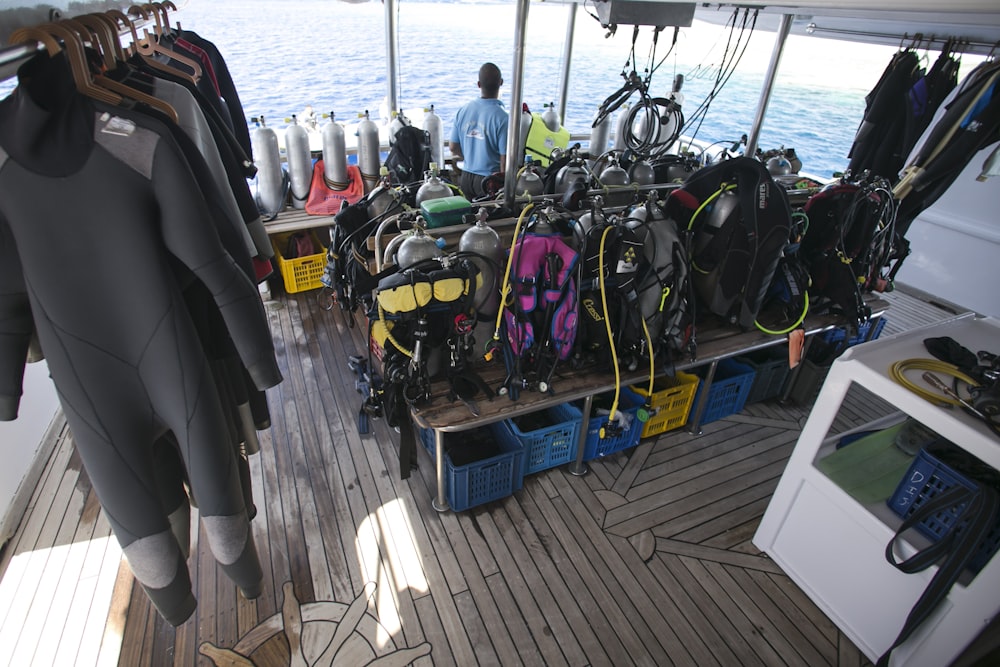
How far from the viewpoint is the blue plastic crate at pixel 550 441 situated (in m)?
2.63

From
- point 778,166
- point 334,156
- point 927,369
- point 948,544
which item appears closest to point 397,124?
point 334,156

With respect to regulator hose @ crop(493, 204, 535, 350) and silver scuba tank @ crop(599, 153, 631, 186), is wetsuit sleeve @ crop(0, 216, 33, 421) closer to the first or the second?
regulator hose @ crop(493, 204, 535, 350)

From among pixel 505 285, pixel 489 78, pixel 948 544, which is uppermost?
pixel 489 78

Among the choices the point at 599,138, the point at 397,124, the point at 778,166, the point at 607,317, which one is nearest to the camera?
the point at 607,317

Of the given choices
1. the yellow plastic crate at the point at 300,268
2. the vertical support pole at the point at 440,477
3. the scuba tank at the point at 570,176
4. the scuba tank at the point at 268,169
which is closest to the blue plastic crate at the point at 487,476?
the vertical support pole at the point at 440,477

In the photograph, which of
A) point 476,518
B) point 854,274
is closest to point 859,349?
point 854,274

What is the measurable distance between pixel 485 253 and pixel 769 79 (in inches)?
108

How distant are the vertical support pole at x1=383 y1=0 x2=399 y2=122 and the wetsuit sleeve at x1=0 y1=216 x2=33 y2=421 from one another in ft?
13.7

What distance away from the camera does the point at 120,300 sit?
1.14 m

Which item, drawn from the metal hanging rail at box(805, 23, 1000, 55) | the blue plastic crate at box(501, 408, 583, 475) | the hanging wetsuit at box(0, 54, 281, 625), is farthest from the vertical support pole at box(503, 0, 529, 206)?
the metal hanging rail at box(805, 23, 1000, 55)

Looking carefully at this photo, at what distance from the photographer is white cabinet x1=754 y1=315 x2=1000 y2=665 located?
166 cm

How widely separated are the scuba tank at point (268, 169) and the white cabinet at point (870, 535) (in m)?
3.92

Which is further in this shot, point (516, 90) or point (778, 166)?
point (778, 166)

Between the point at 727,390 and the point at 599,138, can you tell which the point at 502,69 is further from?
the point at 727,390
